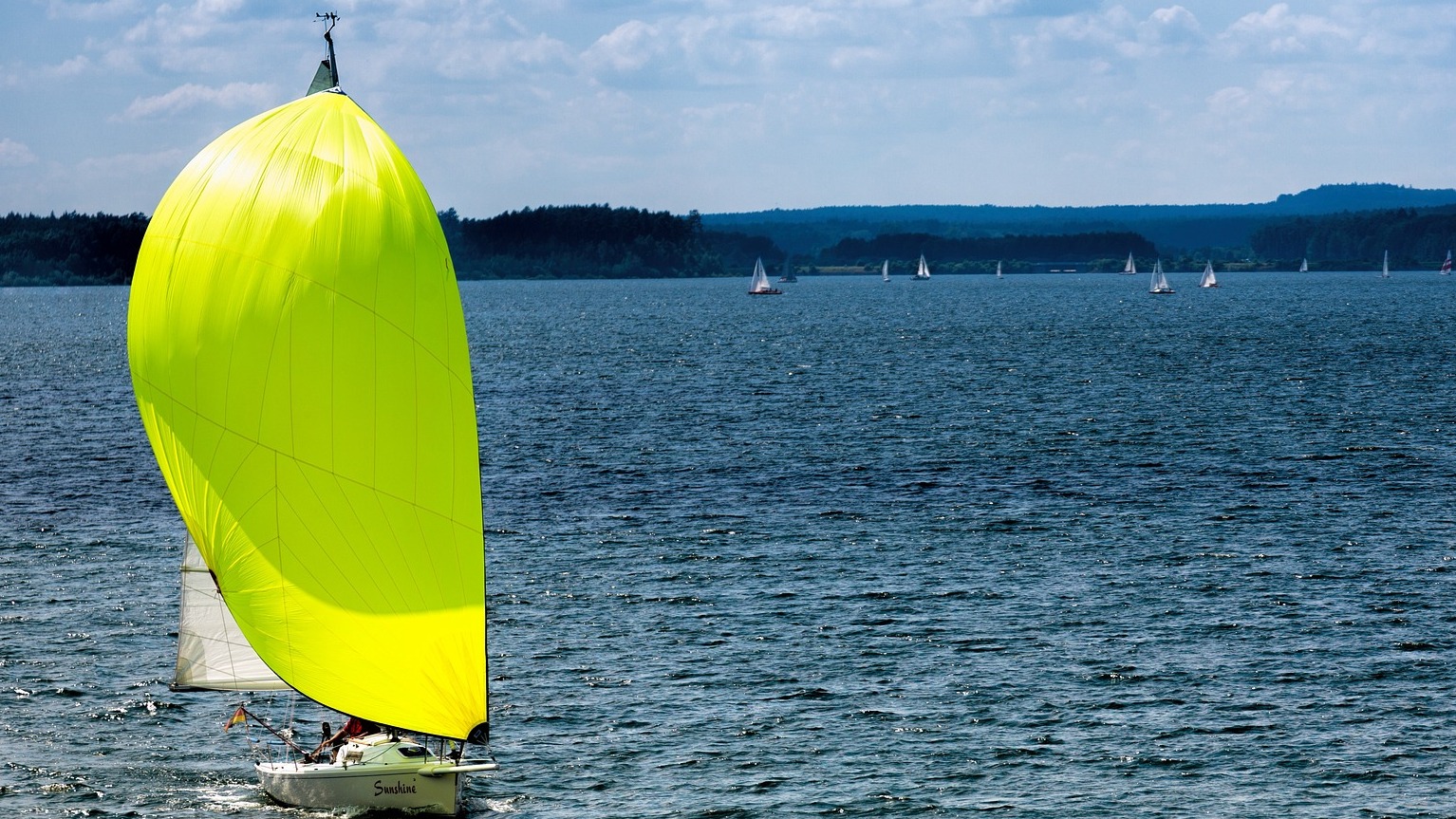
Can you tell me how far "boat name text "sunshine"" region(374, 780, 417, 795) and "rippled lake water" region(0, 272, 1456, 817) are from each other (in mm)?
2944

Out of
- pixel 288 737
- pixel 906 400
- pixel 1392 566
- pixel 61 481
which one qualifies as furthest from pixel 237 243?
pixel 906 400

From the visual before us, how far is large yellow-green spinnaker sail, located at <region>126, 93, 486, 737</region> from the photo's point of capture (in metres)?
26.7

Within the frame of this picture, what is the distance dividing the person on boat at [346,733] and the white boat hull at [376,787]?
1.73 feet

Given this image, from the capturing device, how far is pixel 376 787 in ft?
101

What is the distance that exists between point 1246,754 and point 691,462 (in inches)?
1865

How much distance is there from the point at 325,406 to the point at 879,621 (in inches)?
989

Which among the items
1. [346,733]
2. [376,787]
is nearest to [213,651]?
[346,733]

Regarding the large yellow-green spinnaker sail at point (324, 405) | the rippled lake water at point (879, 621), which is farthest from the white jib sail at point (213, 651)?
the large yellow-green spinnaker sail at point (324, 405)

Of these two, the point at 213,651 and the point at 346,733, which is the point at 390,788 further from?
the point at 213,651

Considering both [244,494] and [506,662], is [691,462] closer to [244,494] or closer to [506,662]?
[506,662]

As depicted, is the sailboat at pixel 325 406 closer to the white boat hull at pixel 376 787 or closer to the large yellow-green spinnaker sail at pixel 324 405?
the large yellow-green spinnaker sail at pixel 324 405

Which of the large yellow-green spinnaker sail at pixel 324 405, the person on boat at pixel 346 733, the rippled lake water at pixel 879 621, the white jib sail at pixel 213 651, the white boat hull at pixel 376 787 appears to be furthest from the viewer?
the rippled lake water at pixel 879 621

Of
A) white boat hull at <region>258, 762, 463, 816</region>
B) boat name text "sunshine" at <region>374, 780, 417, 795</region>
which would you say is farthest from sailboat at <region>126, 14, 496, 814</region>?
boat name text "sunshine" at <region>374, 780, 417, 795</region>

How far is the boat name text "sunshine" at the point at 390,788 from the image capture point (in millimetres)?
30656
